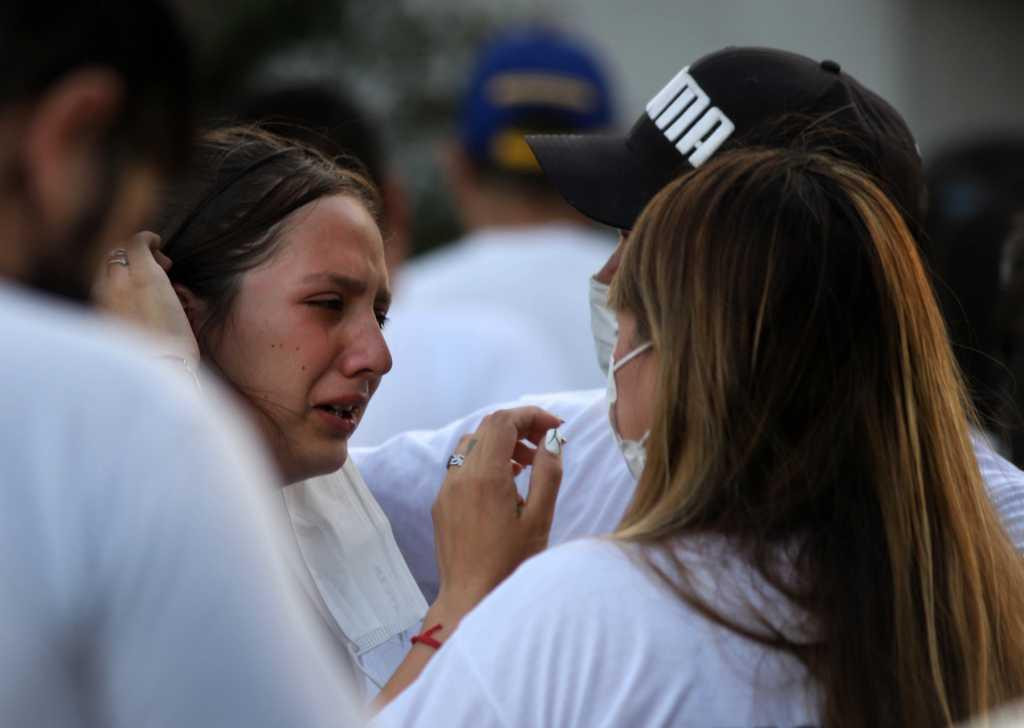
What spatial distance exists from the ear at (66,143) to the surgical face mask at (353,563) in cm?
117

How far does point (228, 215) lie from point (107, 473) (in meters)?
1.22

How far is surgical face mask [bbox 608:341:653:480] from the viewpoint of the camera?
1894mm

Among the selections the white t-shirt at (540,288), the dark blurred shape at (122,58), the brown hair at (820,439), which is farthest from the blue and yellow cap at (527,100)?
the dark blurred shape at (122,58)

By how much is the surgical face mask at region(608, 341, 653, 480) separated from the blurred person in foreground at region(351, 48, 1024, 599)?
0.94 feet

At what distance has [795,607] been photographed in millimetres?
1699

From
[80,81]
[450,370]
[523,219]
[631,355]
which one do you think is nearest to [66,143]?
[80,81]

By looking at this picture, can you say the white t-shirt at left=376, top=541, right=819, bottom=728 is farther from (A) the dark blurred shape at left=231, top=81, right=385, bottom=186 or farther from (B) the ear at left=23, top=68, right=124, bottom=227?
(A) the dark blurred shape at left=231, top=81, right=385, bottom=186

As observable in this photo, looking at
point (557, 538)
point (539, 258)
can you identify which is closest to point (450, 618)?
point (557, 538)

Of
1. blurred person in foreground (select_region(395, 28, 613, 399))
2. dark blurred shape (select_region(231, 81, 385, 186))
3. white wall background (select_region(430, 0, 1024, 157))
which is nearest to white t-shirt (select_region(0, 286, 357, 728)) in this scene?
blurred person in foreground (select_region(395, 28, 613, 399))

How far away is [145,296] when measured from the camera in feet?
6.77

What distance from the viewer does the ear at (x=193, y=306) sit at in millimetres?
2221

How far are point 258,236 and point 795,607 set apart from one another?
933 mm

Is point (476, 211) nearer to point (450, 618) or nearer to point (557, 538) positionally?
point (557, 538)

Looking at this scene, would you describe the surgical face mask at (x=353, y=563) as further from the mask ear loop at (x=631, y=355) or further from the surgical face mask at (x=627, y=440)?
the mask ear loop at (x=631, y=355)
